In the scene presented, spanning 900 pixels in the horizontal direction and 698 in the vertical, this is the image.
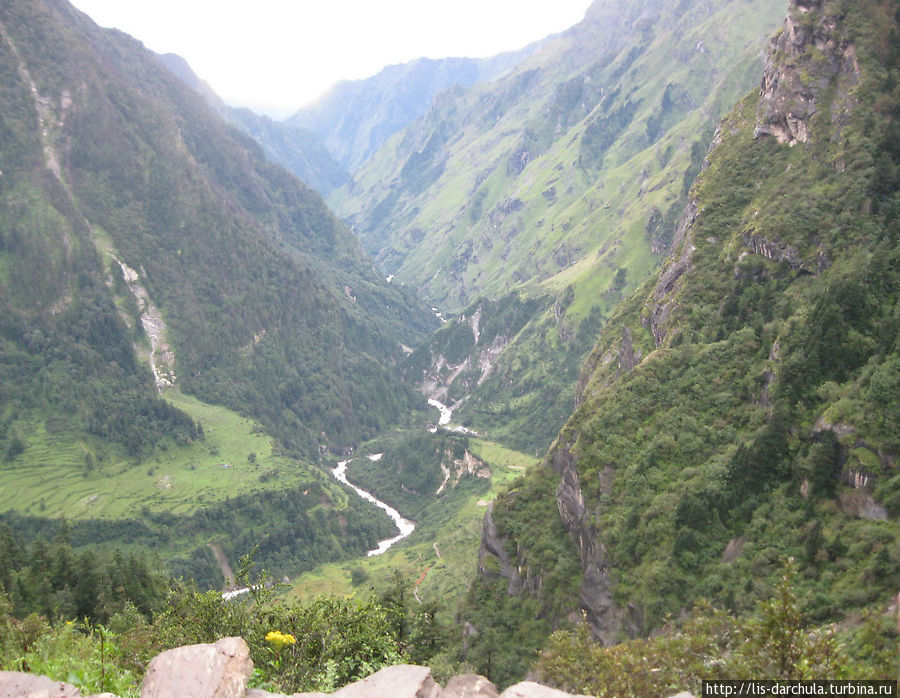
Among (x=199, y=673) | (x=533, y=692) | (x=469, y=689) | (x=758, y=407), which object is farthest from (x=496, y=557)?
(x=199, y=673)

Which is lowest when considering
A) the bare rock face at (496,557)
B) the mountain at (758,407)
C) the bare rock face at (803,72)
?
the bare rock face at (496,557)

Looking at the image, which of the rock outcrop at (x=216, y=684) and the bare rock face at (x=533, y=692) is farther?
the bare rock face at (x=533, y=692)

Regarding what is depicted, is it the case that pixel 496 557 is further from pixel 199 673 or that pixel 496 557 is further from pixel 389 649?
pixel 199 673

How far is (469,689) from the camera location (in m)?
31.7

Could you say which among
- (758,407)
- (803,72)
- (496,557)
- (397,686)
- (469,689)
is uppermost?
(803,72)

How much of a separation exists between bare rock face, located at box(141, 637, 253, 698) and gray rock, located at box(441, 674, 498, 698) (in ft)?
31.1

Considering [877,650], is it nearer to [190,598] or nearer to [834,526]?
[834,526]

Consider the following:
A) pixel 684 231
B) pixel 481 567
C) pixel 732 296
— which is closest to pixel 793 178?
pixel 732 296

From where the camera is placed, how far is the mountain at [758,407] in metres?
64.2

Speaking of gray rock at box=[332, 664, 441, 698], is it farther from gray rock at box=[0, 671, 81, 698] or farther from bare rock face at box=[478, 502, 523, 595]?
bare rock face at box=[478, 502, 523, 595]

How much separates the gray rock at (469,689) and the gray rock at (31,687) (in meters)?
16.1

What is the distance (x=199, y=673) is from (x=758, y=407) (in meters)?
76.6

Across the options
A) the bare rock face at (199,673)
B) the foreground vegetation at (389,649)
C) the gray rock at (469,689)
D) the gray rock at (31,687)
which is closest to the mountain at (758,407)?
the foreground vegetation at (389,649)

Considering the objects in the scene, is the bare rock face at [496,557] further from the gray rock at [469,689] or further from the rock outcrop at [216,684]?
the rock outcrop at [216,684]
